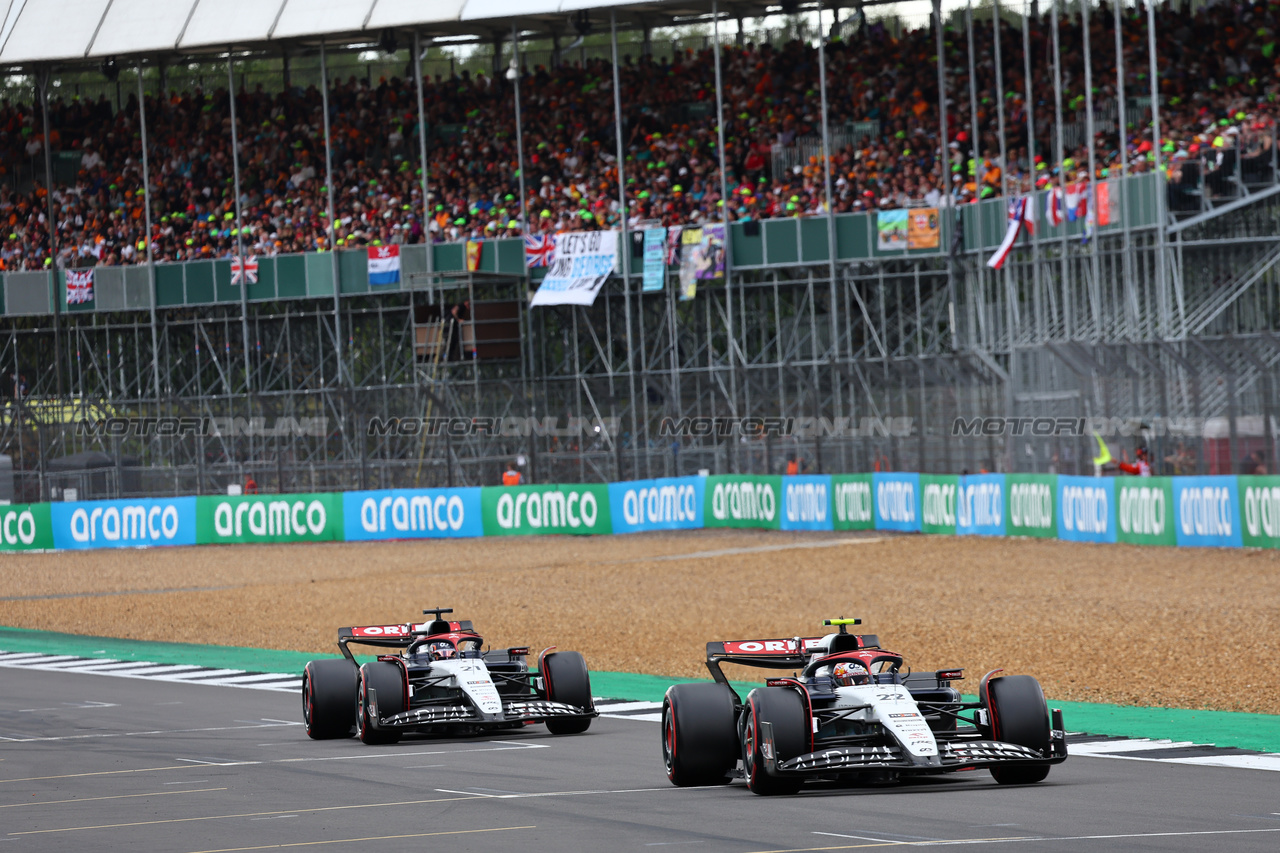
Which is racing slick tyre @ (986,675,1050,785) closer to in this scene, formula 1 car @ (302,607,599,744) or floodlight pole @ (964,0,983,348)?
formula 1 car @ (302,607,599,744)

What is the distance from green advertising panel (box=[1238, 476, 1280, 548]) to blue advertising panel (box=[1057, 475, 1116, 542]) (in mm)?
3176

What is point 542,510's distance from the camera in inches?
1575

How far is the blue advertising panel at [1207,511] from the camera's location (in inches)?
1073

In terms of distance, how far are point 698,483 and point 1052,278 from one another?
8.95 metres

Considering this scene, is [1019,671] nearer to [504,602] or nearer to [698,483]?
[504,602]

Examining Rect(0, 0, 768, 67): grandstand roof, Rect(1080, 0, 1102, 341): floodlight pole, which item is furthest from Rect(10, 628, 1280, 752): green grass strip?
Rect(0, 0, 768, 67): grandstand roof

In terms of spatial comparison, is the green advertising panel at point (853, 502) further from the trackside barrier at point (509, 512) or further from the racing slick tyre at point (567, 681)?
the racing slick tyre at point (567, 681)

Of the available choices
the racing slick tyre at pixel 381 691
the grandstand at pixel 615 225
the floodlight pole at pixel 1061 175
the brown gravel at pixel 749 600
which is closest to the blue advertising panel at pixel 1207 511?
the brown gravel at pixel 749 600

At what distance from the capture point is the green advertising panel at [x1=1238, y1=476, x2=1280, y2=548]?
26281mm

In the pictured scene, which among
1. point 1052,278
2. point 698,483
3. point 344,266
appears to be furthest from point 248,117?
point 1052,278

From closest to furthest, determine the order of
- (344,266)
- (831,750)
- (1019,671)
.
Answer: (831,750), (1019,671), (344,266)

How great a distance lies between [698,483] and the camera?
39.6 metres

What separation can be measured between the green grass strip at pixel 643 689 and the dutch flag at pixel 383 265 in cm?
2419

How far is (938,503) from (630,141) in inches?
734
